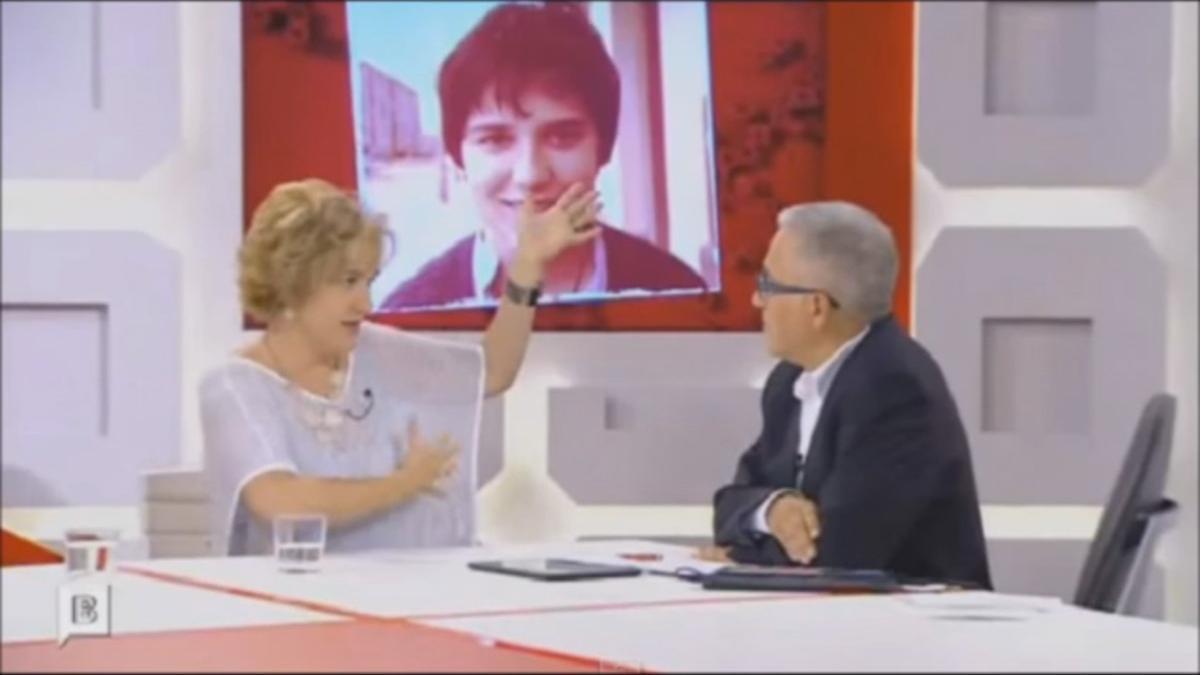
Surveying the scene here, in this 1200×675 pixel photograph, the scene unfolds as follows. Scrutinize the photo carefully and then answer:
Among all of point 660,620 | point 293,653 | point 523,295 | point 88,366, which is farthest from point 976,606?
point 88,366

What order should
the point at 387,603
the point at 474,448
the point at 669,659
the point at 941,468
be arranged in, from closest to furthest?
the point at 669,659, the point at 387,603, the point at 941,468, the point at 474,448

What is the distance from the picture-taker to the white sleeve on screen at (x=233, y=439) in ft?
11.4

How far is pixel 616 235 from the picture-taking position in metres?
4.74

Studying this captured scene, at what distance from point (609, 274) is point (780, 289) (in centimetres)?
119

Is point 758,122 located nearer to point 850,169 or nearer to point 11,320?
point 850,169

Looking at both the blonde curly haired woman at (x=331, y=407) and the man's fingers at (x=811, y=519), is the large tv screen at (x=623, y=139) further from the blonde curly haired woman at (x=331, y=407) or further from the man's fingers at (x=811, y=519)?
the man's fingers at (x=811, y=519)

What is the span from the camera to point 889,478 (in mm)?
3291

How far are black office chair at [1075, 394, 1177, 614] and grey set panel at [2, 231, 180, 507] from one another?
223 centimetres

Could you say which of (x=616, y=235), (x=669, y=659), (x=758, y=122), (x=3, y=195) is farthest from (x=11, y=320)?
(x=669, y=659)

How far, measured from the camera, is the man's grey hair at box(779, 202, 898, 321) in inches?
139

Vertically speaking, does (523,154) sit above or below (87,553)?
above

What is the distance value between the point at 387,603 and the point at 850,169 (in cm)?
227

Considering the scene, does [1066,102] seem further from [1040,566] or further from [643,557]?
[643,557]

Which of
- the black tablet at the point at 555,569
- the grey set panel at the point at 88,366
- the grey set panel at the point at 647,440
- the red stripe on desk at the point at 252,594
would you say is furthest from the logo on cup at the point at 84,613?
the grey set panel at the point at 647,440
